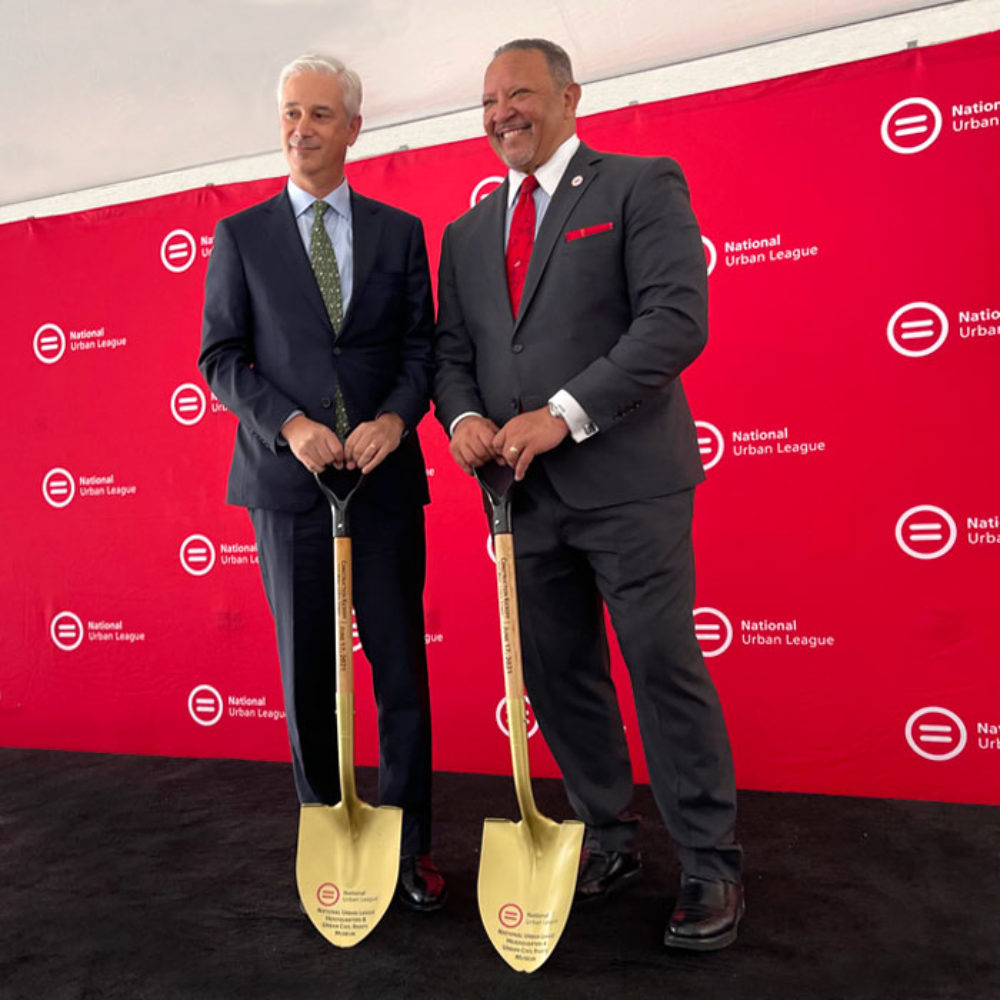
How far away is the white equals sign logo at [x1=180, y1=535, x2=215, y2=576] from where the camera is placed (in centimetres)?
326

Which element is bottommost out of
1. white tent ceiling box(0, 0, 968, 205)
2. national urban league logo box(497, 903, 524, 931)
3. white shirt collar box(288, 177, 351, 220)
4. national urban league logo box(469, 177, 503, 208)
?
national urban league logo box(497, 903, 524, 931)

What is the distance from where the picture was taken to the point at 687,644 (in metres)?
1.77

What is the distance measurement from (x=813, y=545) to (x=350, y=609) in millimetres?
1415

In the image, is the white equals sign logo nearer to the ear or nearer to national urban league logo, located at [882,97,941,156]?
the ear

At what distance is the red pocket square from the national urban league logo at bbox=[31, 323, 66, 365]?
2.42 m

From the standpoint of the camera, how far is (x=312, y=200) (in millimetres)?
1958

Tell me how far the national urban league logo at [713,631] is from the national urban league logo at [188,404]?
1.81 meters

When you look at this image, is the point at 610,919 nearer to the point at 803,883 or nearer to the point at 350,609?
the point at 803,883

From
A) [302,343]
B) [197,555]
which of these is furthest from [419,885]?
[197,555]

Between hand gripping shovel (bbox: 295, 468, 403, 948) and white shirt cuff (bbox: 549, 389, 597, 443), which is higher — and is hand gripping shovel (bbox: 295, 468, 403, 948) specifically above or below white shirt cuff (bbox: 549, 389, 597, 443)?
below

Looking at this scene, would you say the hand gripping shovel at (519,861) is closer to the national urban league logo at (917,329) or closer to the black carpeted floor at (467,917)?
the black carpeted floor at (467,917)

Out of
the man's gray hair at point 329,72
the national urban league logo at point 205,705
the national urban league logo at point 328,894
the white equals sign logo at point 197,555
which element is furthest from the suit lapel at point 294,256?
the national urban league logo at point 205,705

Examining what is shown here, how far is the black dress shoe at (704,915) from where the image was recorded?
1.67 meters

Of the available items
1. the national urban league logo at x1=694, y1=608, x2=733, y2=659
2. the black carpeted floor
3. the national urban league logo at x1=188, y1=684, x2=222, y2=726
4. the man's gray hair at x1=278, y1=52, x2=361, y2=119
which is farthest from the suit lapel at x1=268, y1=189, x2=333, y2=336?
the national urban league logo at x1=188, y1=684, x2=222, y2=726
